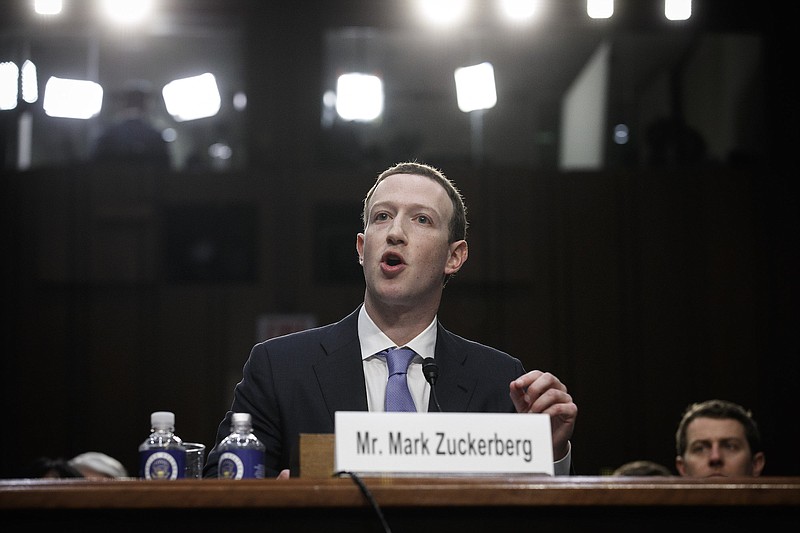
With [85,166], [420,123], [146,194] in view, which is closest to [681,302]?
[420,123]

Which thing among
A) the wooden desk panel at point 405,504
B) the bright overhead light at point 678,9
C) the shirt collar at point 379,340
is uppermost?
the bright overhead light at point 678,9

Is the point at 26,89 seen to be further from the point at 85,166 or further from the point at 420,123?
the point at 420,123

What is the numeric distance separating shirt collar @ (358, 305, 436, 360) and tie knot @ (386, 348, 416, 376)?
38 mm

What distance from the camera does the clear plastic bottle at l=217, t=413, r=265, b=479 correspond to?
152 centimetres

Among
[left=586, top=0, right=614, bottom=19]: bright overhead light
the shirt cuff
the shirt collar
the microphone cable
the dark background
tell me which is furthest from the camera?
the dark background

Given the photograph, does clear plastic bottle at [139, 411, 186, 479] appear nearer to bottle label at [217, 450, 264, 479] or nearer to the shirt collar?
bottle label at [217, 450, 264, 479]

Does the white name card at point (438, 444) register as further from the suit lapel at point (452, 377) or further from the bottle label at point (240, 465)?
the suit lapel at point (452, 377)

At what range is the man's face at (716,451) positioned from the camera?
3385mm

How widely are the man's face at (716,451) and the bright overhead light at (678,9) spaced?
2.32 meters

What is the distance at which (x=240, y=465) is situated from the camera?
1.52 metres

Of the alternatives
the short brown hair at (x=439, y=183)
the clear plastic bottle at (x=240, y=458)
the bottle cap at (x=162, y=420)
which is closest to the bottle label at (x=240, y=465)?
the clear plastic bottle at (x=240, y=458)

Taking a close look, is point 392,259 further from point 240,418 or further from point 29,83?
point 29,83

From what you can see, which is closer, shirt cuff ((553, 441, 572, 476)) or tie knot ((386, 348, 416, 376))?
shirt cuff ((553, 441, 572, 476))

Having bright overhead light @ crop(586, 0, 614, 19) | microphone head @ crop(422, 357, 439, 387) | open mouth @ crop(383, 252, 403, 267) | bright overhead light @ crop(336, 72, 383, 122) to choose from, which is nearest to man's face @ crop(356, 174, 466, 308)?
open mouth @ crop(383, 252, 403, 267)
